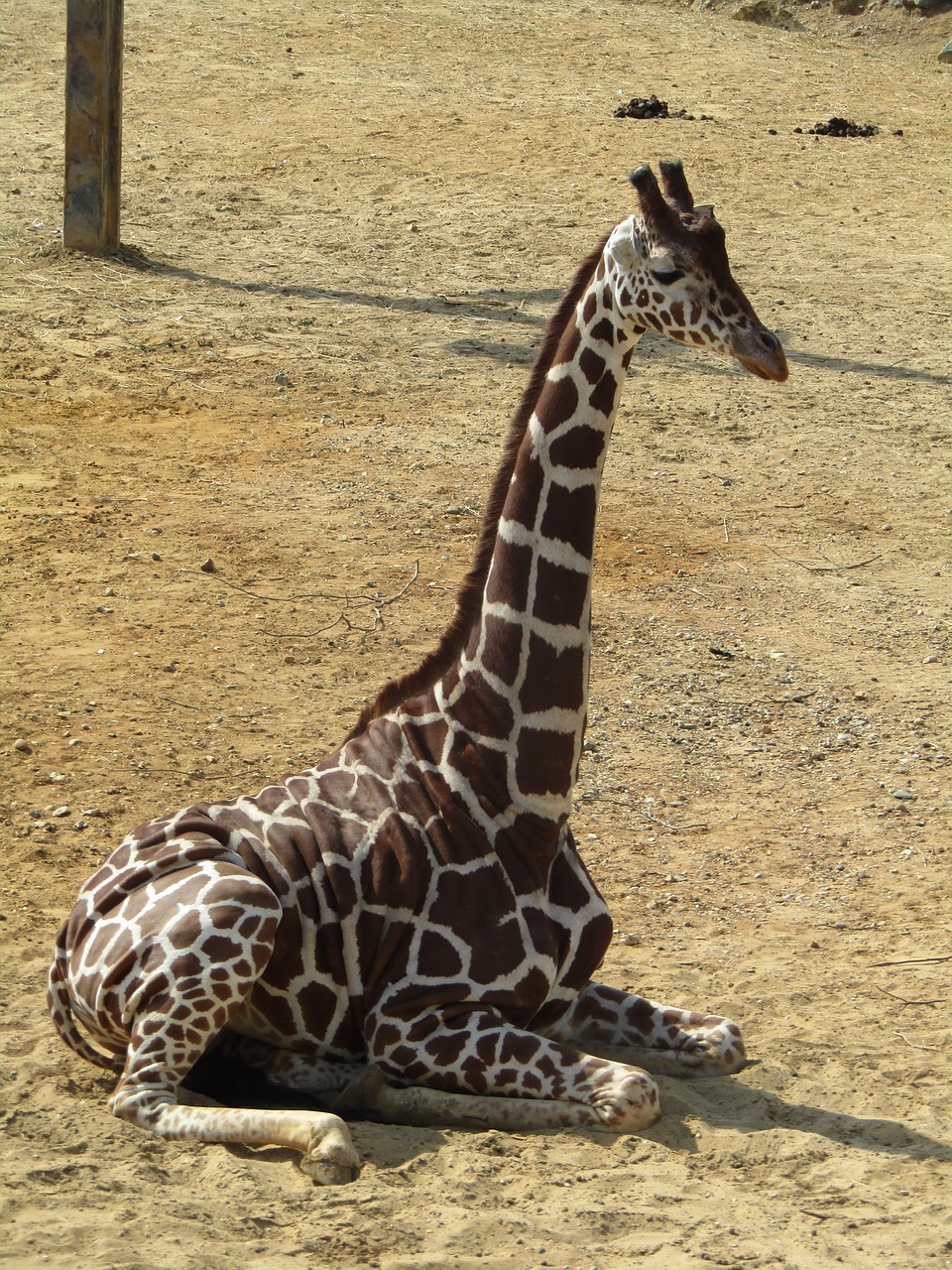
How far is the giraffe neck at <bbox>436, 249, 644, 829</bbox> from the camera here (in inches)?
179

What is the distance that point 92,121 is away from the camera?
12.6m

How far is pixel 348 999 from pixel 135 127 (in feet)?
44.5

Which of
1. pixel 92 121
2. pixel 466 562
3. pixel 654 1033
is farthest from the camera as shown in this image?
pixel 92 121

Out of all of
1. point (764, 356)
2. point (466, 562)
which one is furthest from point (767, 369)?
point (466, 562)

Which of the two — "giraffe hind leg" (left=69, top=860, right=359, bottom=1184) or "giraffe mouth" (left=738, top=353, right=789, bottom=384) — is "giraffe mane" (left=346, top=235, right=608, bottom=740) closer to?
"giraffe mouth" (left=738, top=353, right=789, bottom=384)

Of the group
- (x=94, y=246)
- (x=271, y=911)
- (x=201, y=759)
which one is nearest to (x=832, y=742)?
(x=201, y=759)

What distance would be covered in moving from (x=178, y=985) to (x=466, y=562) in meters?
4.53

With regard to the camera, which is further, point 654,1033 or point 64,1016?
point 654,1033

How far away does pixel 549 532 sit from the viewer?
459 centimetres

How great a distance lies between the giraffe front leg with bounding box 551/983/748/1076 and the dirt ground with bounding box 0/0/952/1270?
87 mm

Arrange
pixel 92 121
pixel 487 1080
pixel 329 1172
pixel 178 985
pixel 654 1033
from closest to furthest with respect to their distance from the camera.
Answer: pixel 329 1172 < pixel 178 985 < pixel 487 1080 < pixel 654 1033 < pixel 92 121

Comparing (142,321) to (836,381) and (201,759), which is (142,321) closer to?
(836,381)

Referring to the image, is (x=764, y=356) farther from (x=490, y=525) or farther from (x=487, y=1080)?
(x=487, y=1080)

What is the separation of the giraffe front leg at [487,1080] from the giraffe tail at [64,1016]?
0.73 metres
